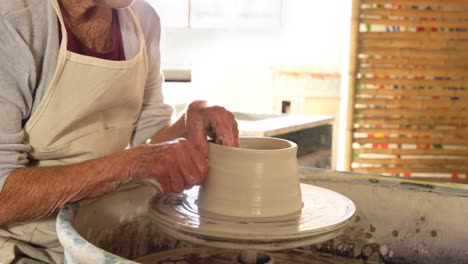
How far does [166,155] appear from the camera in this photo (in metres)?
1.03

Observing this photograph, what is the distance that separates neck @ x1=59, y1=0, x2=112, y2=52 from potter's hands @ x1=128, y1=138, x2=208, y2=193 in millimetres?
288

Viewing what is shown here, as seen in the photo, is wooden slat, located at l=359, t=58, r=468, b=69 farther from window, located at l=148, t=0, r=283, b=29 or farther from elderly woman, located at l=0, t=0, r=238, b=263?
elderly woman, located at l=0, t=0, r=238, b=263

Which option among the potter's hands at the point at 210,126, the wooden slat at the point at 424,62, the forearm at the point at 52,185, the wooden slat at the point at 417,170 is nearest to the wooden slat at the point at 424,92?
the wooden slat at the point at 424,62

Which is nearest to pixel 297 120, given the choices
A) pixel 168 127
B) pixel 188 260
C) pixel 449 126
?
pixel 449 126

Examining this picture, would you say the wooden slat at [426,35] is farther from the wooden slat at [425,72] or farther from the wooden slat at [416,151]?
the wooden slat at [416,151]

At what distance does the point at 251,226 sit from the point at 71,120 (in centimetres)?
43

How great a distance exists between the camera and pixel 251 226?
3.19 feet

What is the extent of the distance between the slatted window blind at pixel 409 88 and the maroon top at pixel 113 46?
58.9 inches

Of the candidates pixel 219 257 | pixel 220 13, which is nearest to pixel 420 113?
pixel 220 13

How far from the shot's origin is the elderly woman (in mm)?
1017

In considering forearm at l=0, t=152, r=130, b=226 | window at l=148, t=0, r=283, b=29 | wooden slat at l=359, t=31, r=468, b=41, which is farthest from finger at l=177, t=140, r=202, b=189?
window at l=148, t=0, r=283, b=29

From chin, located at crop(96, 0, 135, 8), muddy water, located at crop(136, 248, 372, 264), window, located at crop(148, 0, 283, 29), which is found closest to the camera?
chin, located at crop(96, 0, 135, 8)

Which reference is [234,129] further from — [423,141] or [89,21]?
[423,141]

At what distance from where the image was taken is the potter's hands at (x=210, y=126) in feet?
3.66
